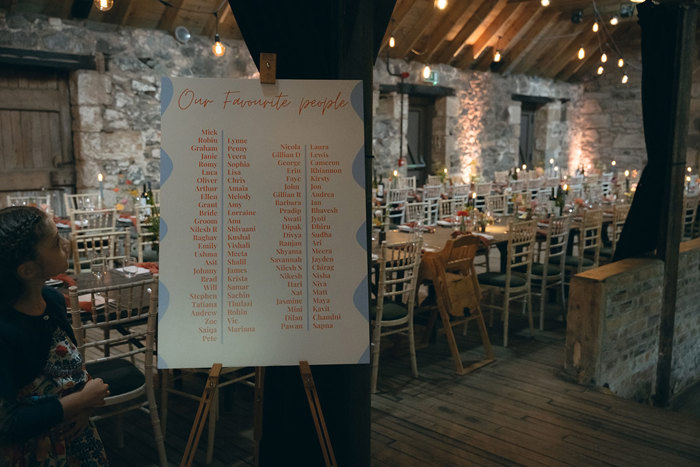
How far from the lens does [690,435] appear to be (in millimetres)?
3404

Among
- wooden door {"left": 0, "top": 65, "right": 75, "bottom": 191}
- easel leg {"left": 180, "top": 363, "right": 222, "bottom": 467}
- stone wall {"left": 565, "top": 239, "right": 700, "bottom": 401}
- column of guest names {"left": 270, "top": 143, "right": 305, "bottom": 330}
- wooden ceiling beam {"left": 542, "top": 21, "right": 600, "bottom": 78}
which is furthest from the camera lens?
wooden ceiling beam {"left": 542, "top": 21, "right": 600, "bottom": 78}

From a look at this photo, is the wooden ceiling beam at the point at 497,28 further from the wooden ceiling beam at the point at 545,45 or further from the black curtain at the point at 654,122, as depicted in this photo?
the black curtain at the point at 654,122

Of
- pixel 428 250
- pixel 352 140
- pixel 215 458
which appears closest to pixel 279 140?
pixel 352 140

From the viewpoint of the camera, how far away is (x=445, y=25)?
10.3m

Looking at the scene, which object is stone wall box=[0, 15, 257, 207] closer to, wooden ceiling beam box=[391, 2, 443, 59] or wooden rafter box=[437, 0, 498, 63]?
wooden ceiling beam box=[391, 2, 443, 59]

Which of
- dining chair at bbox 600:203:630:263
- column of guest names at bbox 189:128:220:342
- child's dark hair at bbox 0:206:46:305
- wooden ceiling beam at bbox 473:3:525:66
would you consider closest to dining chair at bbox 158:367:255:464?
column of guest names at bbox 189:128:220:342

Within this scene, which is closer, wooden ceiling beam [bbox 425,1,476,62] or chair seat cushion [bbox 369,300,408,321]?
chair seat cushion [bbox 369,300,408,321]

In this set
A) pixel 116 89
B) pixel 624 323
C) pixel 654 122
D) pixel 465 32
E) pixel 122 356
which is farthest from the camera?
pixel 465 32

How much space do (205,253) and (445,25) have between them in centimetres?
929

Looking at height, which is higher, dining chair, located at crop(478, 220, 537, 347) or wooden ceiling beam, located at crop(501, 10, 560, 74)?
wooden ceiling beam, located at crop(501, 10, 560, 74)

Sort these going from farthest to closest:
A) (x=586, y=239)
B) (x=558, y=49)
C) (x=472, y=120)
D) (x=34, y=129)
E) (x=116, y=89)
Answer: (x=558, y=49), (x=472, y=120), (x=116, y=89), (x=34, y=129), (x=586, y=239)

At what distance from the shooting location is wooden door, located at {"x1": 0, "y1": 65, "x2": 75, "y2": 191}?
694 cm

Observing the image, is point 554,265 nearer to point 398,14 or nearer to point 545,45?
point 398,14

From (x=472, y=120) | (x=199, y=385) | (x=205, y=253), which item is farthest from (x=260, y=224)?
(x=472, y=120)
